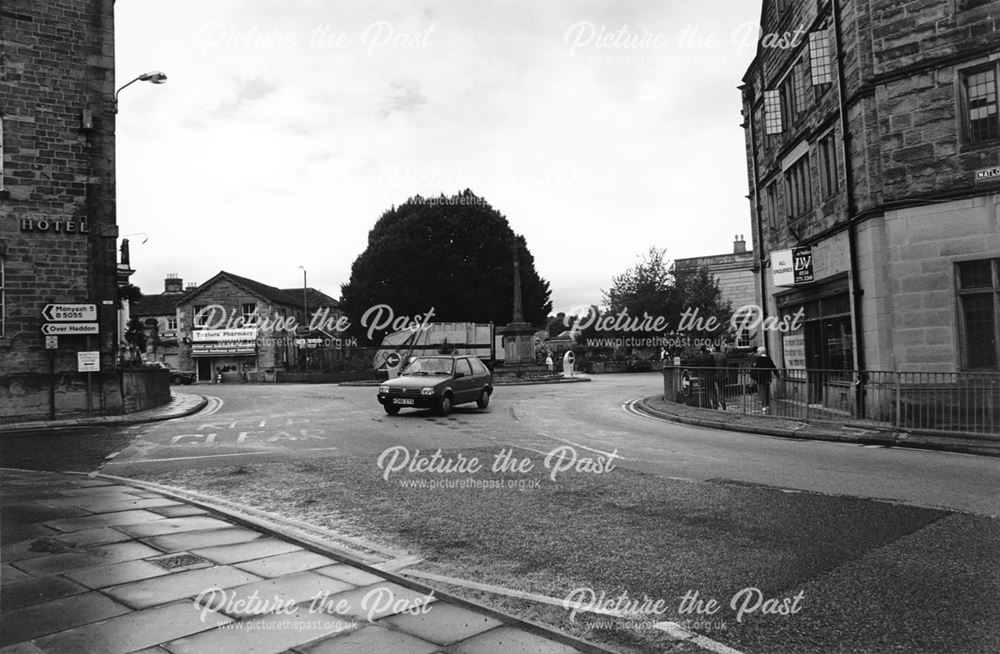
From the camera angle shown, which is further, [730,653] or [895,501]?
[895,501]

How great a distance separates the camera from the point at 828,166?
17938mm

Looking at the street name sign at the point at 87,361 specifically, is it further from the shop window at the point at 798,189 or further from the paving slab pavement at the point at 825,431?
the shop window at the point at 798,189

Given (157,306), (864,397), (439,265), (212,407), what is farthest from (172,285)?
(864,397)

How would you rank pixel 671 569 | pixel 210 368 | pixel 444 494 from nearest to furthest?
1. pixel 671 569
2. pixel 444 494
3. pixel 210 368

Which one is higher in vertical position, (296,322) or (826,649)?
(296,322)

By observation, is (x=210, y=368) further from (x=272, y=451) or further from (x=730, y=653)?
(x=730, y=653)

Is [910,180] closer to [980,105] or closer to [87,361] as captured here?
[980,105]

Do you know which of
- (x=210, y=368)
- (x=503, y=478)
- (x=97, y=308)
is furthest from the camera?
(x=210, y=368)

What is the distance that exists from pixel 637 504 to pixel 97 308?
17546 mm

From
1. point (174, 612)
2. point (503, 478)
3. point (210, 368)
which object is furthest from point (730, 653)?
point (210, 368)

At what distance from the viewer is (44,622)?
3.96 m

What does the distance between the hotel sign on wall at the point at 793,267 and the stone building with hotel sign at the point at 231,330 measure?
44.2 m

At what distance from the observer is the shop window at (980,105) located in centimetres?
1375

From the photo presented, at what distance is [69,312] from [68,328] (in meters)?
0.44
